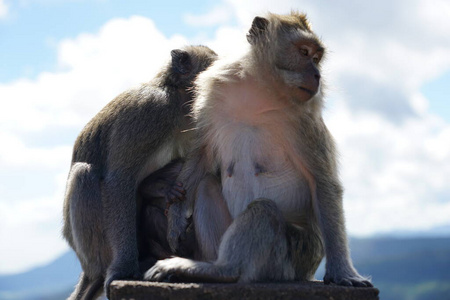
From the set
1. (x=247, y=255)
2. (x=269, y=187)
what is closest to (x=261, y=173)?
(x=269, y=187)

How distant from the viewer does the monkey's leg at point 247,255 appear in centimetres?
476

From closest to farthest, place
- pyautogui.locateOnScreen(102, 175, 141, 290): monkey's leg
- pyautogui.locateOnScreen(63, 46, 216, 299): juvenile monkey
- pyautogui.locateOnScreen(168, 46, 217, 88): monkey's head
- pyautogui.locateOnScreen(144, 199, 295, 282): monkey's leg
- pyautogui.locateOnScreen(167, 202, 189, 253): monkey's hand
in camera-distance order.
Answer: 1. pyautogui.locateOnScreen(144, 199, 295, 282): monkey's leg
2. pyautogui.locateOnScreen(167, 202, 189, 253): monkey's hand
3. pyautogui.locateOnScreen(102, 175, 141, 290): monkey's leg
4. pyautogui.locateOnScreen(63, 46, 216, 299): juvenile monkey
5. pyautogui.locateOnScreen(168, 46, 217, 88): monkey's head

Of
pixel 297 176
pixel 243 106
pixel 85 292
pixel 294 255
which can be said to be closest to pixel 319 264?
pixel 294 255

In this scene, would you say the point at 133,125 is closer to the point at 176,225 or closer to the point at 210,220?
the point at 176,225

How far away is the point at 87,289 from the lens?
6.14m

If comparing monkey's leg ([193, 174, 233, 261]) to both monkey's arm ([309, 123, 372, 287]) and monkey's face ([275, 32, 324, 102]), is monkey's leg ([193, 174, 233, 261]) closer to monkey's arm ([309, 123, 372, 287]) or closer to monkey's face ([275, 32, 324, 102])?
monkey's arm ([309, 123, 372, 287])

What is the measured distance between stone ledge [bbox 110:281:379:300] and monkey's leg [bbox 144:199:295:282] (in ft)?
0.40

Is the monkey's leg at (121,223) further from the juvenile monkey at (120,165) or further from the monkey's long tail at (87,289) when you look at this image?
the monkey's long tail at (87,289)

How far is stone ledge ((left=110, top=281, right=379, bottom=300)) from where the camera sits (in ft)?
15.0

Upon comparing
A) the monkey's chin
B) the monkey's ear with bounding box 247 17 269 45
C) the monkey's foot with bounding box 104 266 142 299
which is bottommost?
the monkey's foot with bounding box 104 266 142 299

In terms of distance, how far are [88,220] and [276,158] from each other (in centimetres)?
207

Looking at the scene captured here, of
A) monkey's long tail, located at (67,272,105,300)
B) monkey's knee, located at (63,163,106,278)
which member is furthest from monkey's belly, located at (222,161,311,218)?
monkey's long tail, located at (67,272,105,300)

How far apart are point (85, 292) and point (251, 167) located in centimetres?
229

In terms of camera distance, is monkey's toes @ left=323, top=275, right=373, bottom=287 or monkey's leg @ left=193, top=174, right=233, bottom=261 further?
monkey's leg @ left=193, top=174, right=233, bottom=261
